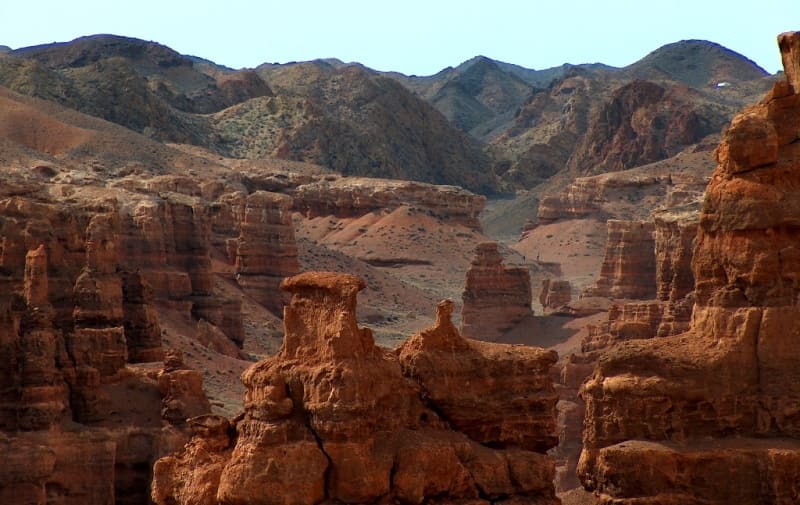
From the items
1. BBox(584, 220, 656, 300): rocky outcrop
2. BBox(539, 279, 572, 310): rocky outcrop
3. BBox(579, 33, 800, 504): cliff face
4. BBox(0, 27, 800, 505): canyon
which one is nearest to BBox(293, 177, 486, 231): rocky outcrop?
BBox(0, 27, 800, 505): canyon

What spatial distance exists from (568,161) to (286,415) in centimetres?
13646

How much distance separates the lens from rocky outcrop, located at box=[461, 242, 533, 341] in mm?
65625

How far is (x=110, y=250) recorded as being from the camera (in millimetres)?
38062

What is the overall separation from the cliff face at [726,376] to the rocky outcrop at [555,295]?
5064 cm

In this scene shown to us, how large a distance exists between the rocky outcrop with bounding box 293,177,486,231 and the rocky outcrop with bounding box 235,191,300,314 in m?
35.4

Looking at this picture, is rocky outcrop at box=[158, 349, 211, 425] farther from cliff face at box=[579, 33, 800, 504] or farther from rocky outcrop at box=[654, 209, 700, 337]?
cliff face at box=[579, 33, 800, 504]

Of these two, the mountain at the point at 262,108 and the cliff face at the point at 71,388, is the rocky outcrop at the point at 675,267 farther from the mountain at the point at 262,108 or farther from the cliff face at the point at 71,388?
the mountain at the point at 262,108

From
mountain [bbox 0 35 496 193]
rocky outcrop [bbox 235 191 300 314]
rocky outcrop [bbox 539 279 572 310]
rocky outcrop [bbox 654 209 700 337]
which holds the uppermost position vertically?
mountain [bbox 0 35 496 193]

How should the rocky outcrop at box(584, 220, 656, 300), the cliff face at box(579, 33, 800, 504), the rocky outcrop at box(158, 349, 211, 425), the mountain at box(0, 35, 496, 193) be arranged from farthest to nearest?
the mountain at box(0, 35, 496, 193) < the rocky outcrop at box(584, 220, 656, 300) < the rocky outcrop at box(158, 349, 211, 425) < the cliff face at box(579, 33, 800, 504)

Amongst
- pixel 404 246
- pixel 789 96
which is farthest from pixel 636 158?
pixel 789 96

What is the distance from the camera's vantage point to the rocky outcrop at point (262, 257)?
72312 mm

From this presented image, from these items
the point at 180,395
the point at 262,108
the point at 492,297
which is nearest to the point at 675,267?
the point at 180,395

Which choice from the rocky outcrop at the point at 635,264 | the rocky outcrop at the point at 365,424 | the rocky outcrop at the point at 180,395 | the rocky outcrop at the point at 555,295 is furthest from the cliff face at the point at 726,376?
the rocky outcrop at the point at 555,295

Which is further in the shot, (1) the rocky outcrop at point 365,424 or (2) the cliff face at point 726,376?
(2) the cliff face at point 726,376
